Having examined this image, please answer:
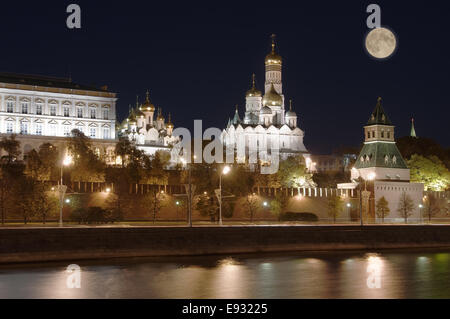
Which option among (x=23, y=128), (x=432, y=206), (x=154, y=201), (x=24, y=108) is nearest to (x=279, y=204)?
(x=154, y=201)

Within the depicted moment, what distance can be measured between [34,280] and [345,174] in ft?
285

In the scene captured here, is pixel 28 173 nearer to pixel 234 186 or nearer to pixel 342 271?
pixel 234 186

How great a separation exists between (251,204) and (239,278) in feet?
125

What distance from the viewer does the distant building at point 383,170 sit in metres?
79.4

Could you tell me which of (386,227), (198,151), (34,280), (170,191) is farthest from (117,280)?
(198,151)

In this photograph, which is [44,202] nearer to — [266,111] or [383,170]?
[383,170]

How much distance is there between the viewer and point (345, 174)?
113438 mm

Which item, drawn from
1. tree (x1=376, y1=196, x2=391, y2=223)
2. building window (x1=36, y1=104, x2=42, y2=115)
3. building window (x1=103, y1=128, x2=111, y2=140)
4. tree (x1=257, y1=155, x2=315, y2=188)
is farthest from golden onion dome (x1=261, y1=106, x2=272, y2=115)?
tree (x1=376, y1=196, x2=391, y2=223)

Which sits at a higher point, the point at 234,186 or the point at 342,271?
the point at 234,186

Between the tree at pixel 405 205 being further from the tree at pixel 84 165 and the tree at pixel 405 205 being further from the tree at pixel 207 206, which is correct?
the tree at pixel 84 165

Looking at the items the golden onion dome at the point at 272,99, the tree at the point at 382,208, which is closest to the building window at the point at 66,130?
the golden onion dome at the point at 272,99

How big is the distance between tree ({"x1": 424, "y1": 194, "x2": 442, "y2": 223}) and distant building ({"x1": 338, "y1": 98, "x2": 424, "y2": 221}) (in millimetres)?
874

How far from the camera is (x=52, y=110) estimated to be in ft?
321

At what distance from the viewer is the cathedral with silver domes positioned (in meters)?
108
